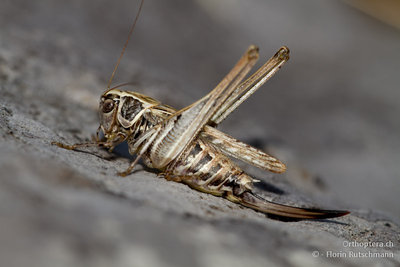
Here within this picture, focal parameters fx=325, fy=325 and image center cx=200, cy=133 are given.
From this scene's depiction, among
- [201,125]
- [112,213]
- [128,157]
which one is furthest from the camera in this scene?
[128,157]

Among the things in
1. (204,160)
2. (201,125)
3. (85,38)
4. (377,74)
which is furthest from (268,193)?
(377,74)

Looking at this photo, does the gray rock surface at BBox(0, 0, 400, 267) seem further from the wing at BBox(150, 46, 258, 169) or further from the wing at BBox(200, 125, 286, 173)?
the wing at BBox(200, 125, 286, 173)

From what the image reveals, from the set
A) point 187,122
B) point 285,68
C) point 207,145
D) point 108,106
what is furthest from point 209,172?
point 285,68

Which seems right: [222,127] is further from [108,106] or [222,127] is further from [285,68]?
[285,68]

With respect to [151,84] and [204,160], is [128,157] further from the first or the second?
[151,84]

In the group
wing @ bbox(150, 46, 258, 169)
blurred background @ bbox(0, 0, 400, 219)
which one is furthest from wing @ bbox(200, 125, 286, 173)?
blurred background @ bbox(0, 0, 400, 219)

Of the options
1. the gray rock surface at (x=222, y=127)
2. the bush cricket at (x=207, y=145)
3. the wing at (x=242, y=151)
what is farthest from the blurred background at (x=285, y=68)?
the bush cricket at (x=207, y=145)
